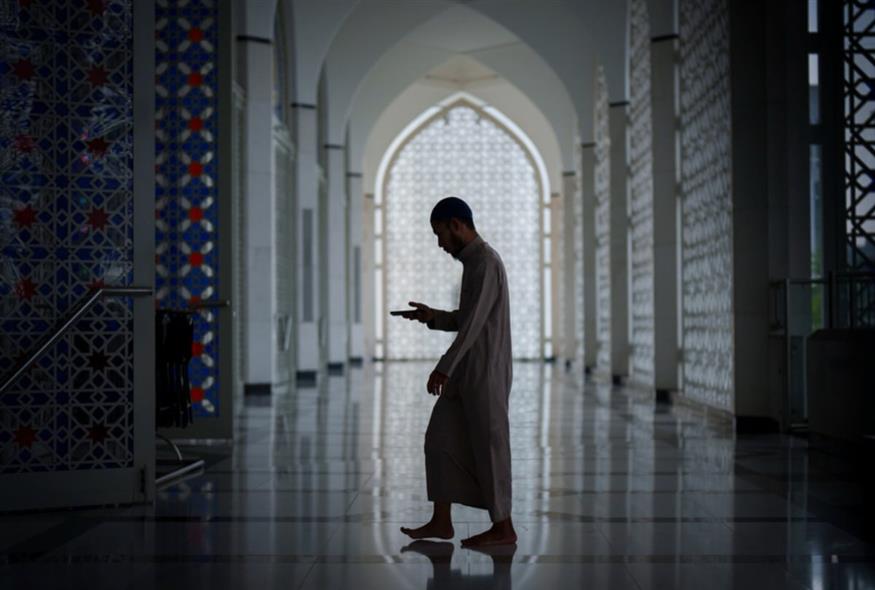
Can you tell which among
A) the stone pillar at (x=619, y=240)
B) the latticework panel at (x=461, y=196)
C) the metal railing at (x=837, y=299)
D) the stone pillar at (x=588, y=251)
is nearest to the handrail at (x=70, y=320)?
the metal railing at (x=837, y=299)

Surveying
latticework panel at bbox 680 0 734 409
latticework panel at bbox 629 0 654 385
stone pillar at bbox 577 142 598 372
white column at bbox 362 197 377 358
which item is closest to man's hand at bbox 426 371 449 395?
latticework panel at bbox 680 0 734 409

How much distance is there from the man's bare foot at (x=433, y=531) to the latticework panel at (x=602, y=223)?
39.2ft

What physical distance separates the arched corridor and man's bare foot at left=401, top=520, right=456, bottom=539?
162mm

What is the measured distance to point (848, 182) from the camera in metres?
8.48

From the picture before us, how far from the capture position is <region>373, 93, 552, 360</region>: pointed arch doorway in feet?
84.8

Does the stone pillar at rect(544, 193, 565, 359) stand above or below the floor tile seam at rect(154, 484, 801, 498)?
above

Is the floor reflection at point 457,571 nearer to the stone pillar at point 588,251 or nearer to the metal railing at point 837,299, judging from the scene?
the metal railing at point 837,299

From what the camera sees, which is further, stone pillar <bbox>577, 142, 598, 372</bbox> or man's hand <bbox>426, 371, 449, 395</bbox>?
stone pillar <bbox>577, 142, 598, 372</bbox>

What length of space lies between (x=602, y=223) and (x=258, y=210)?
6937mm

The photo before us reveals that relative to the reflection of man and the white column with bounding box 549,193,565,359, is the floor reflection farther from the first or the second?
the white column with bounding box 549,193,565,359

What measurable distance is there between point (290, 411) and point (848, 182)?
235 inches

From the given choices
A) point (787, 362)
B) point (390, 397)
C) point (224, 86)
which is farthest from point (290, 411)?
point (787, 362)

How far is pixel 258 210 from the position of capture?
12.5m

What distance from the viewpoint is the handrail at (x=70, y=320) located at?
15.0 feet
